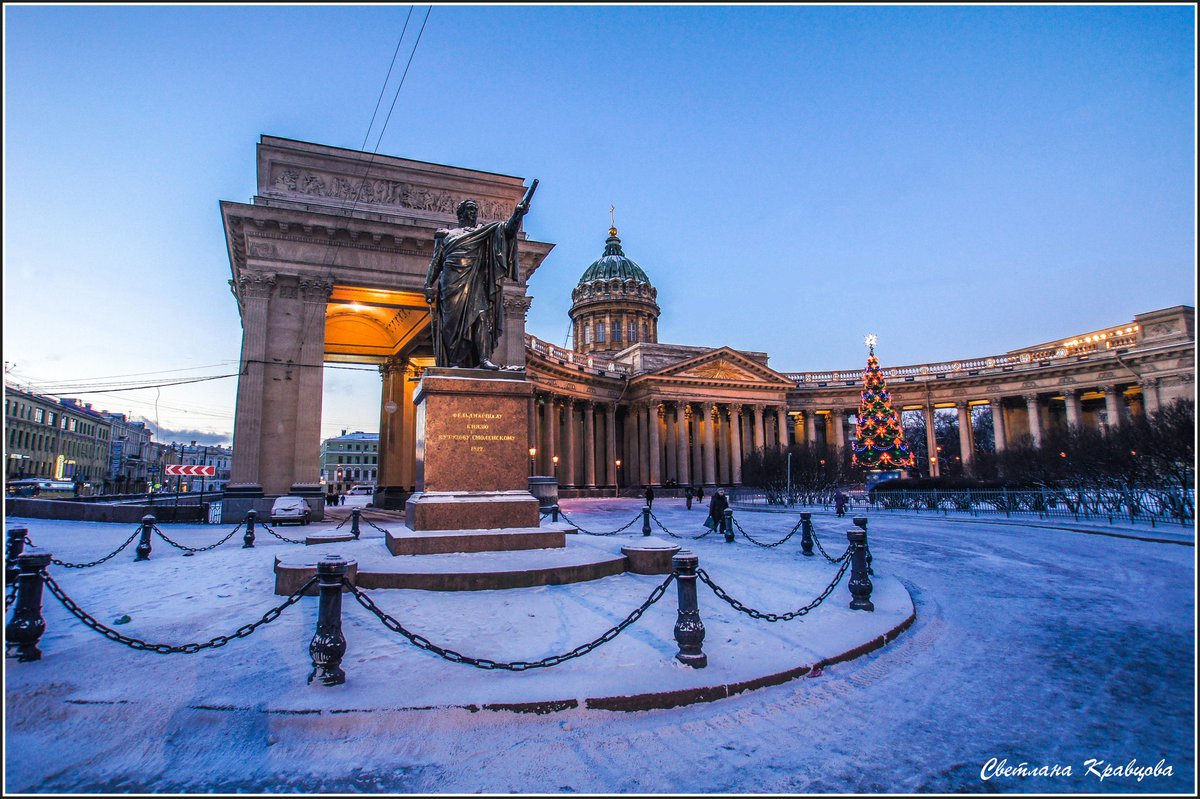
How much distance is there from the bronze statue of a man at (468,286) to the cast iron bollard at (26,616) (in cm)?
609

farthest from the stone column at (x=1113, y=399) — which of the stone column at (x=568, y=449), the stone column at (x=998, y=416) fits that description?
the stone column at (x=568, y=449)

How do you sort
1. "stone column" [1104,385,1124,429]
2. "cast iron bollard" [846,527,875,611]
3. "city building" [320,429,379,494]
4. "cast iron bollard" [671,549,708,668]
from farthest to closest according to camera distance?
"city building" [320,429,379,494] → "stone column" [1104,385,1124,429] → "cast iron bollard" [846,527,875,611] → "cast iron bollard" [671,549,708,668]

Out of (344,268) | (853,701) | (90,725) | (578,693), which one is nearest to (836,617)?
(853,701)

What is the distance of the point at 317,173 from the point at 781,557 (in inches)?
919

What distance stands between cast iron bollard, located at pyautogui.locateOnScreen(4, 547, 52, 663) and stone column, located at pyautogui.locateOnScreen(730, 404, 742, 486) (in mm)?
56775

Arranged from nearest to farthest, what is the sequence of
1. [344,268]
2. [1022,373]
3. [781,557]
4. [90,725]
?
[90,725] → [781,557] → [344,268] → [1022,373]

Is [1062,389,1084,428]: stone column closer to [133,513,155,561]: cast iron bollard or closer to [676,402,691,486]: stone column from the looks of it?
[676,402,691,486]: stone column

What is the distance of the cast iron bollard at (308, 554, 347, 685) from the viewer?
4422 mm

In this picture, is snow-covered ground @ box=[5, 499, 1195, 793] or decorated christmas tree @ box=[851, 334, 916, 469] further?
decorated christmas tree @ box=[851, 334, 916, 469]

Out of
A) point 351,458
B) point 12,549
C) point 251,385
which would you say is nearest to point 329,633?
point 12,549

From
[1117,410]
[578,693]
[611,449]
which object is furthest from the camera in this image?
[611,449]

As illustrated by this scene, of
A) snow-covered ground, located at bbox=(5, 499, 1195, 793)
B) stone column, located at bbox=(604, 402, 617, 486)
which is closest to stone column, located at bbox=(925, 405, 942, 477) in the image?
stone column, located at bbox=(604, 402, 617, 486)

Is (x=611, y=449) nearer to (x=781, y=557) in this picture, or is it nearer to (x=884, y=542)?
(x=884, y=542)

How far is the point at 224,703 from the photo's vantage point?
411cm
